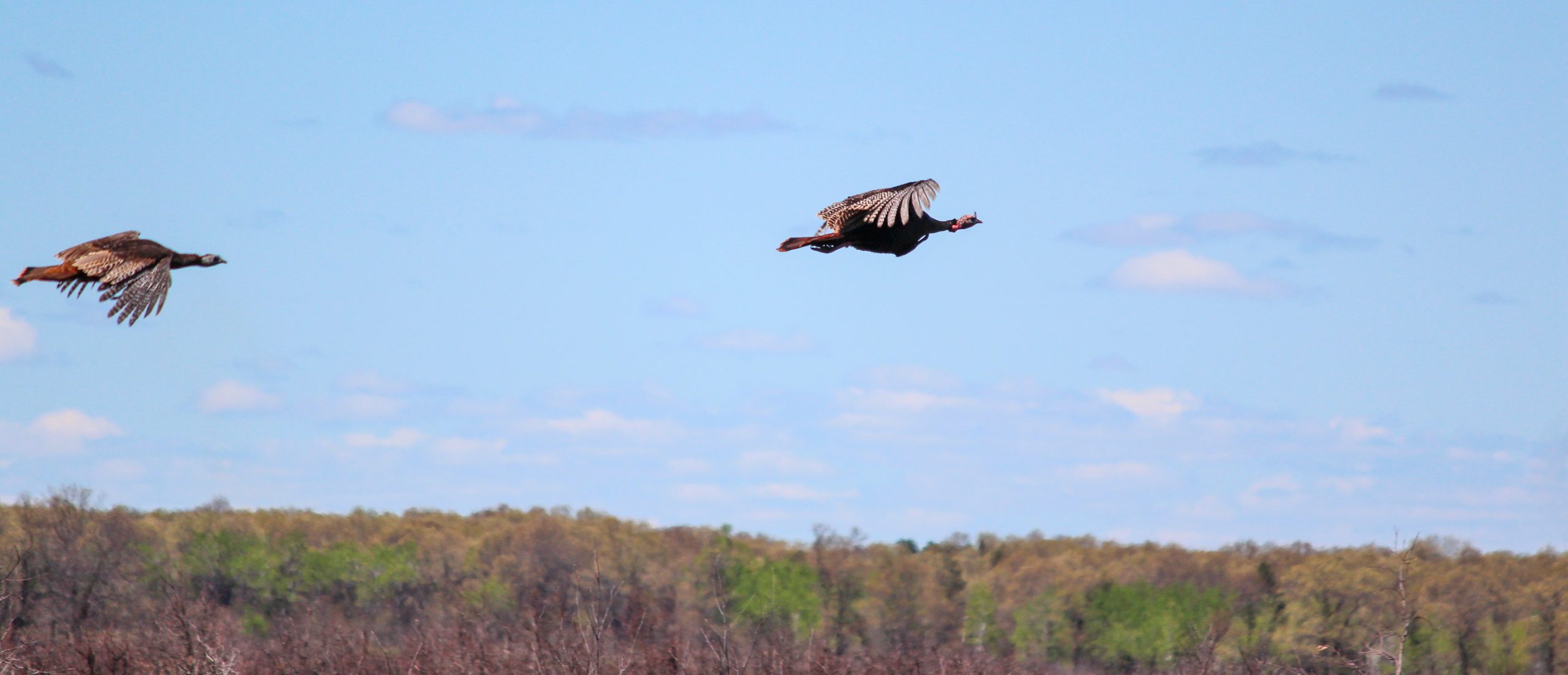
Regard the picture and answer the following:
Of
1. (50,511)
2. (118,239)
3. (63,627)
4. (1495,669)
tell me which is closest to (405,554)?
(50,511)

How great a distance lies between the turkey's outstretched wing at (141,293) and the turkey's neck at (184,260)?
26 centimetres

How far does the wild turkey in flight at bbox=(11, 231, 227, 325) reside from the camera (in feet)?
54.1

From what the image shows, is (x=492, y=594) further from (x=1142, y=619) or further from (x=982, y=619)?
→ (x=1142, y=619)

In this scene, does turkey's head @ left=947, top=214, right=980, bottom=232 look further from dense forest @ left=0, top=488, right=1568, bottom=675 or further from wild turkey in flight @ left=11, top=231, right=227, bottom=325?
dense forest @ left=0, top=488, right=1568, bottom=675

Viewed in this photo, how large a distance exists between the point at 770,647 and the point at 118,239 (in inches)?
782

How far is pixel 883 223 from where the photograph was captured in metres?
15.8

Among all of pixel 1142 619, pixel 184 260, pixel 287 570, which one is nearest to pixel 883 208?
pixel 184 260

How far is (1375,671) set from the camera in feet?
63.9

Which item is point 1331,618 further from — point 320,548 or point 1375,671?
point 1375,671

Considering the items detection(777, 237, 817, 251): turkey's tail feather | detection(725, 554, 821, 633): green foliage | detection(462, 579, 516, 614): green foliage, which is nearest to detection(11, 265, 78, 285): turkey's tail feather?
detection(777, 237, 817, 251): turkey's tail feather

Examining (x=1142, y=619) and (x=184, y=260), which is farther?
(x=1142, y=619)

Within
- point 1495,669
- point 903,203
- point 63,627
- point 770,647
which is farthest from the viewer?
point 1495,669

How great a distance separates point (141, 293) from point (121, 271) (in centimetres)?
26

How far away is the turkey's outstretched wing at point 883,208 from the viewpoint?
1565cm
